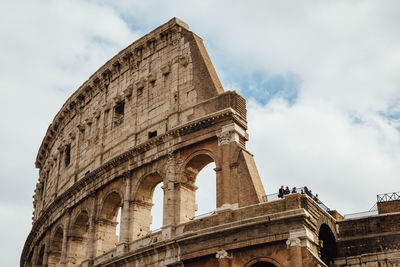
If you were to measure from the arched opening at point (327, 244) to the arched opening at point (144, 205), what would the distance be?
6964 mm

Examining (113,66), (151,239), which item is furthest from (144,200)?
(113,66)

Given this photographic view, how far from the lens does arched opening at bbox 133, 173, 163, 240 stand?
25.3 metres

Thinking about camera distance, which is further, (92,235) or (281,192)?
(92,235)

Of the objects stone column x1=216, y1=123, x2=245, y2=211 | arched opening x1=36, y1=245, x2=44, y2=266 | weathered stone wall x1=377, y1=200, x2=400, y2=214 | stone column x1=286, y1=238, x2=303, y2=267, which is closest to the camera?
stone column x1=286, y1=238, x2=303, y2=267

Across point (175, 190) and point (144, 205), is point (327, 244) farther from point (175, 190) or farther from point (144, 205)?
point (144, 205)

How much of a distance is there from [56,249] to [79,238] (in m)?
2.80

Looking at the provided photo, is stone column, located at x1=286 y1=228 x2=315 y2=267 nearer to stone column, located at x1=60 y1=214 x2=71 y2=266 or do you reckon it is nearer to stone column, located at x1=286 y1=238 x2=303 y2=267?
stone column, located at x1=286 y1=238 x2=303 y2=267

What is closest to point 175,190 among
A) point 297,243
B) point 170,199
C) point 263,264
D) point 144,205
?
point 170,199

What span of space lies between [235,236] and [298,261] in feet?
8.18

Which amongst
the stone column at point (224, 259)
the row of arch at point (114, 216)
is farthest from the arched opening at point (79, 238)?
the stone column at point (224, 259)

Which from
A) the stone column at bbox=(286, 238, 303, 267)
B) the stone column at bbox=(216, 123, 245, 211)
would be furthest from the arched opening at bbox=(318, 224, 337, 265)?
the stone column at bbox=(216, 123, 245, 211)

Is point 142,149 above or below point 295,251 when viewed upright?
above

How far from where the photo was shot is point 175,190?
24.2 m

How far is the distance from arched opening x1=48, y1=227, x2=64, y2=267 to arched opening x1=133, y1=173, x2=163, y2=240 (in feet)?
23.6
